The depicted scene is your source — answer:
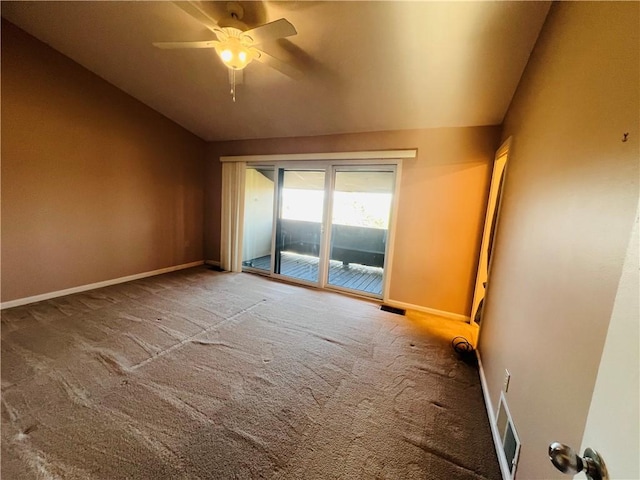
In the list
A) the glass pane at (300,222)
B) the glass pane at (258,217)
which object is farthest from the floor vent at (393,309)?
the glass pane at (258,217)

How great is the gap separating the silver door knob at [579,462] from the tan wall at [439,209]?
110 inches

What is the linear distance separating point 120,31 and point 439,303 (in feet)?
14.6

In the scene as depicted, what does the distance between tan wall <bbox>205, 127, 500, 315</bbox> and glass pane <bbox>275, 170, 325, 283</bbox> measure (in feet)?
2.37

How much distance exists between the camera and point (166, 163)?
414 centimetres

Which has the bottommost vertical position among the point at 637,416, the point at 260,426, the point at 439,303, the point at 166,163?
the point at 260,426

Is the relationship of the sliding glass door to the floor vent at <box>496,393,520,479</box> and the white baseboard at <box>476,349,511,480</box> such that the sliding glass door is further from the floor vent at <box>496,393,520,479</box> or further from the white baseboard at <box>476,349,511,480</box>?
the floor vent at <box>496,393,520,479</box>

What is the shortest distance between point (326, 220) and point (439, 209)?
59.3 inches

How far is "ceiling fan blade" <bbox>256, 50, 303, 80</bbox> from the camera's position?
2.23 meters

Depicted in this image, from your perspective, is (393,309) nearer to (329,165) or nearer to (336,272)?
(336,272)

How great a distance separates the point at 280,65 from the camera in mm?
2316

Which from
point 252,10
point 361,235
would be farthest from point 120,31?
point 361,235

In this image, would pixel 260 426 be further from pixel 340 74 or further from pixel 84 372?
pixel 340 74

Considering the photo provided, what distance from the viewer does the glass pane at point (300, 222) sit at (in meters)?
3.98

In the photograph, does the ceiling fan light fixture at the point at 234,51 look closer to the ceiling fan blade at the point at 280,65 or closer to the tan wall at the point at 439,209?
the ceiling fan blade at the point at 280,65
